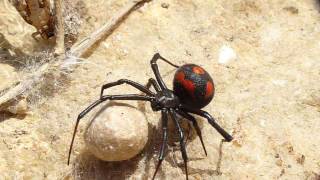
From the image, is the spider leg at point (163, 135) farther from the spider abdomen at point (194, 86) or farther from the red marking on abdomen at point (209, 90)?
the red marking on abdomen at point (209, 90)

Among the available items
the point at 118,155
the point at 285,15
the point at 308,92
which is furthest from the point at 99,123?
the point at 285,15

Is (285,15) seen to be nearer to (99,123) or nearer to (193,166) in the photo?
(193,166)

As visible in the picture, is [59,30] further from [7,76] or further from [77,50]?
[7,76]

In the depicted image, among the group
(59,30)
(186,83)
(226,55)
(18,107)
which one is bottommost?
(18,107)

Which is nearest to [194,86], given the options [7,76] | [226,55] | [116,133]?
[116,133]

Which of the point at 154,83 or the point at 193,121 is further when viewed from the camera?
the point at 154,83

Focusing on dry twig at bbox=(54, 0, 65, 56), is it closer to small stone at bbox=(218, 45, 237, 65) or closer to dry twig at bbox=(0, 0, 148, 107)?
dry twig at bbox=(0, 0, 148, 107)

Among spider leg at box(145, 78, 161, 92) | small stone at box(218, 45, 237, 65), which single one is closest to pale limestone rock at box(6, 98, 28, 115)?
spider leg at box(145, 78, 161, 92)

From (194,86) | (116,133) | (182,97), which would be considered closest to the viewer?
(116,133)
